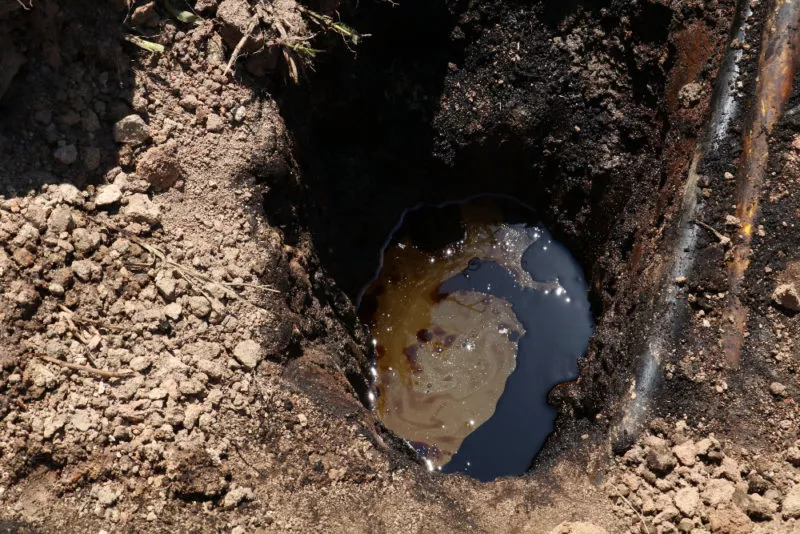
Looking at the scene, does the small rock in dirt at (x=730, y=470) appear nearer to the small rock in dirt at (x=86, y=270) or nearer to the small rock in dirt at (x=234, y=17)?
the small rock in dirt at (x=86, y=270)

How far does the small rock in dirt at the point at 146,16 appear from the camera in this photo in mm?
2633

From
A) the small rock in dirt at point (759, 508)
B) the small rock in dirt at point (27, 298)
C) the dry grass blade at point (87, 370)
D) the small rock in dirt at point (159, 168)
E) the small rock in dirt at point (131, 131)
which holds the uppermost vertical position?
the small rock in dirt at point (131, 131)

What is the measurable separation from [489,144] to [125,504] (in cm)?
277

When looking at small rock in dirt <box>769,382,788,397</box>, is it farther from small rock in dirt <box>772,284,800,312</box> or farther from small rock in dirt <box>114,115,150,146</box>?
small rock in dirt <box>114,115,150,146</box>

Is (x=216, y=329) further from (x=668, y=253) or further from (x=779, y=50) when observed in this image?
(x=779, y=50)

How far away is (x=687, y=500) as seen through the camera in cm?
234

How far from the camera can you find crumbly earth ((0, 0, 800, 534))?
7.31 feet

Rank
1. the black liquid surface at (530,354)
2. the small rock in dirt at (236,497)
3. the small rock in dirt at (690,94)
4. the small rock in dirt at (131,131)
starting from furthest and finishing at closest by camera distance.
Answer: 1. the black liquid surface at (530,354)
2. the small rock in dirt at (690,94)
3. the small rock in dirt at (131,131)
4. the small rock in dirt at (236,497)

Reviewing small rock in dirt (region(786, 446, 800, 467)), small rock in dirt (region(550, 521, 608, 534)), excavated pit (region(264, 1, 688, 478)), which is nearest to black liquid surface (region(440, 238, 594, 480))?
excavated pit (region(264, 1, 688, 478))

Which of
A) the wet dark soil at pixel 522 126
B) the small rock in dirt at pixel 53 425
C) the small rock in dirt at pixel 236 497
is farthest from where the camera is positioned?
the wet dark soil at pixel 522 126

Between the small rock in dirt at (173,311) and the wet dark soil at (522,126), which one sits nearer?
the small rock in dirt at (173,311)

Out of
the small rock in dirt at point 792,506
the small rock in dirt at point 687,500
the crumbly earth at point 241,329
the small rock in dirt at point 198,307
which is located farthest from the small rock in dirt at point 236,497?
the small rock in dirt at point 792,506

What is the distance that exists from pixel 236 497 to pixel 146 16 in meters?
1.96

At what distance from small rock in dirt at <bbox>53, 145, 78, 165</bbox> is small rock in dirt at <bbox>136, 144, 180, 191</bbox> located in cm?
24
